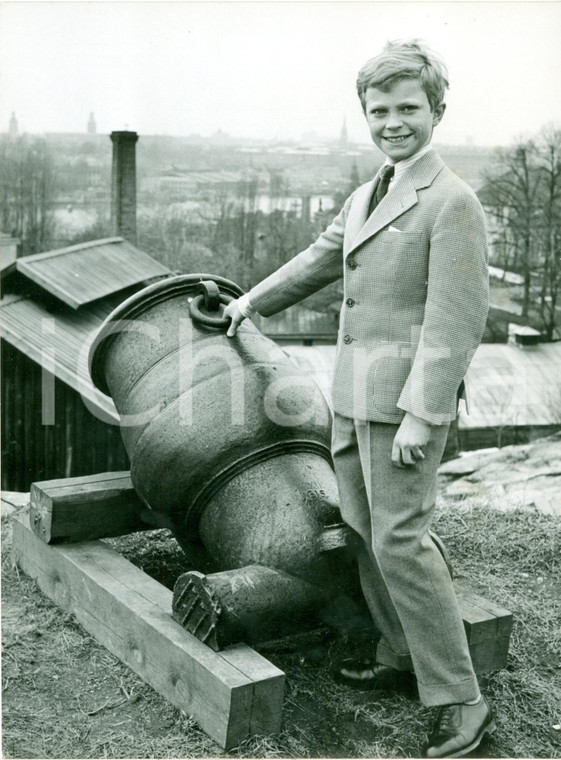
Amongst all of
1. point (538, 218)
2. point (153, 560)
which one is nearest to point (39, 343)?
point (153, 560)

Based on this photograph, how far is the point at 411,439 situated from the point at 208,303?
1340mm

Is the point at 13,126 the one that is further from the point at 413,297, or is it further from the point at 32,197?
the point at 413,297

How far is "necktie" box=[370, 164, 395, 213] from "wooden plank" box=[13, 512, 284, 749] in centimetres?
155

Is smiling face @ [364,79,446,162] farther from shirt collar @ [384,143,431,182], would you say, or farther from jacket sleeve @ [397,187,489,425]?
jacket sleeve @ [397,187,489,425]

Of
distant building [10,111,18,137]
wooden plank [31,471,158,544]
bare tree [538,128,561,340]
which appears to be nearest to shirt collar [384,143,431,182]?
wooden plank [31,471,158,544]

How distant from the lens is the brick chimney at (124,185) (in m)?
20.4

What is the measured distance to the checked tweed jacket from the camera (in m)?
2.58

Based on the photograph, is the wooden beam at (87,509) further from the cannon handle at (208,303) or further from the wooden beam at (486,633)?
the cannon handle at (208,303)

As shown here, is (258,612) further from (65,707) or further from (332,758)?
(65,707)

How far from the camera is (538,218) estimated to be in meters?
23.0

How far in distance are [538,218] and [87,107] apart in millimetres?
12138

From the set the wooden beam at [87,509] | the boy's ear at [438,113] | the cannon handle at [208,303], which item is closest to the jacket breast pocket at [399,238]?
the boy's ear at [438,113]

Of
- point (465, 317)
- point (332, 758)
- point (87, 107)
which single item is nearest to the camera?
point (465, 317)

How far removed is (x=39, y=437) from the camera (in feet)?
45.5
